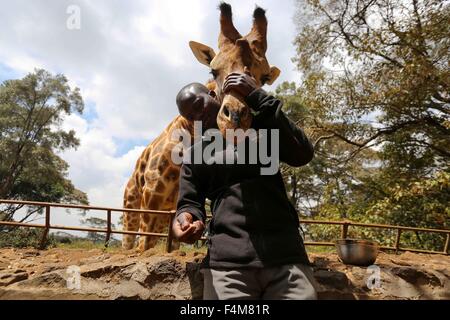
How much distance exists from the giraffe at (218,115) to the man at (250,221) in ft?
A: 0.60

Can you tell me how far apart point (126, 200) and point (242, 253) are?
5087 millimetres

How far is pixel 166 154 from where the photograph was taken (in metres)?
5.21

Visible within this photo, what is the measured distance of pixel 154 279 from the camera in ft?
11.3

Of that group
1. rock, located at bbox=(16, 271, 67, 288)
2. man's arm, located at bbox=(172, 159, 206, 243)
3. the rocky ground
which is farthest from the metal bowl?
rock, located at bbox=(16, 271, 67, 288)

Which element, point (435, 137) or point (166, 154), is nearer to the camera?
point (166, 154)

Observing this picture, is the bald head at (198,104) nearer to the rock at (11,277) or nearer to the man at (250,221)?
the man at (250,221)

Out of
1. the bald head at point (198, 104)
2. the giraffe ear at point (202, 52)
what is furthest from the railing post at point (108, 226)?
the giraffe ear at point (202, 52)

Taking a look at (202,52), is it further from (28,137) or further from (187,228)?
(28,137)

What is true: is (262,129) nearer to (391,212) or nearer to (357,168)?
(391,212)

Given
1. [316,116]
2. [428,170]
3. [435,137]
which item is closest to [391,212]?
[428,170]

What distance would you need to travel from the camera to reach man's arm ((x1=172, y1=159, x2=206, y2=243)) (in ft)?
6.75

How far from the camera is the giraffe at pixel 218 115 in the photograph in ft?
7.75

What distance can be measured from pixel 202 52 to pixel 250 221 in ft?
8.27
